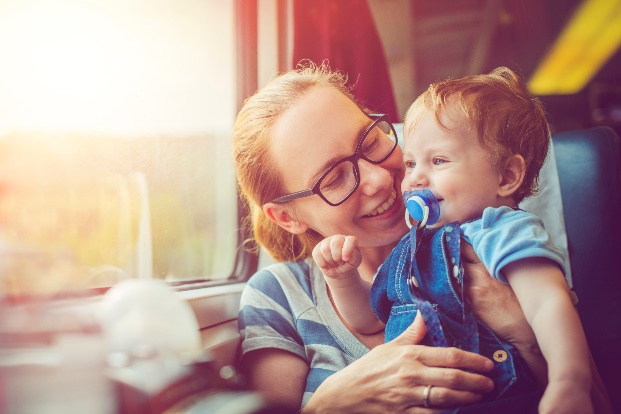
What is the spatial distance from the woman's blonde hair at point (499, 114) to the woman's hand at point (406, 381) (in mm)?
285

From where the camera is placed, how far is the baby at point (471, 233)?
698 mm

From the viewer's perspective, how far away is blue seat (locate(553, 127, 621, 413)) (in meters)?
1.07

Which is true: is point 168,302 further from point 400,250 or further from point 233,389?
point 400,250

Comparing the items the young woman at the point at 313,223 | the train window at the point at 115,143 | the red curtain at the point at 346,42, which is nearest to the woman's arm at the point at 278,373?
the young woman at the point at 313,223

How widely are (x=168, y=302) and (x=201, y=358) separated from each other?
0.09 metres

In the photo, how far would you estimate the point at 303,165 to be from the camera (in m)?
1.01

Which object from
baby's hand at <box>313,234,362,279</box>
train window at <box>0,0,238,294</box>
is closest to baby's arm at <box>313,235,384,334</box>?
baby's hand at <box>313,234,362,279</box>

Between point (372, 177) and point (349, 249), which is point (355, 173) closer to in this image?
point (372, 177)

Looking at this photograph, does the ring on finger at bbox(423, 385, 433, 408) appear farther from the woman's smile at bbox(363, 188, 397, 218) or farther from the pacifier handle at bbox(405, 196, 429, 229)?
the woman's smile at bbox(363, 188, 397, 218)

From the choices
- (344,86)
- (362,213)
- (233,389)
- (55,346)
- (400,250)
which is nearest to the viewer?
(55,346)

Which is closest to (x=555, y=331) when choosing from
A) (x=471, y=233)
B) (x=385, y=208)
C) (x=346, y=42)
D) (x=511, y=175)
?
(x=471, y=233)

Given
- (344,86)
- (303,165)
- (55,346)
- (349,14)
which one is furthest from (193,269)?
(349,14)

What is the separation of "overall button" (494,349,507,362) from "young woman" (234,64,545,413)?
0.12 m

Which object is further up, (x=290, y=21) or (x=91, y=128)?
(x=290, y=21)
